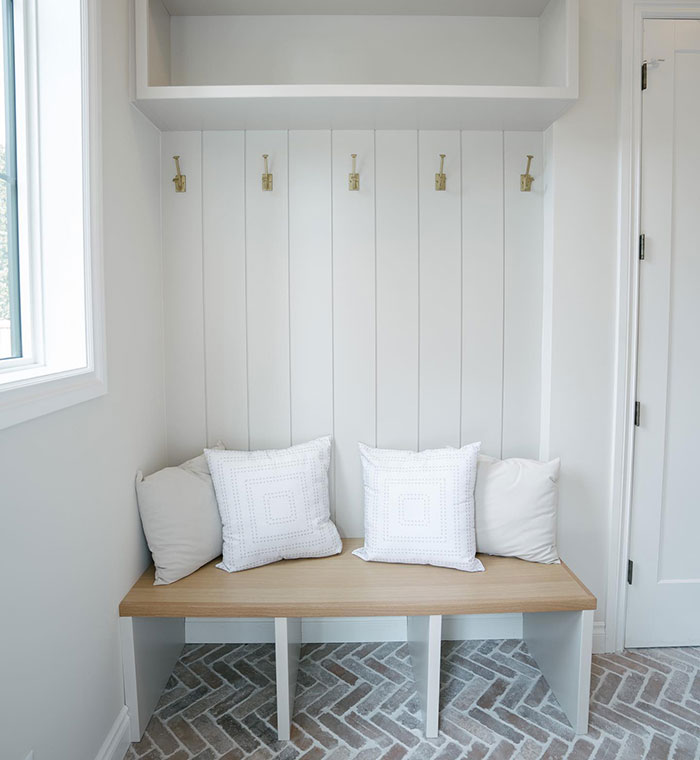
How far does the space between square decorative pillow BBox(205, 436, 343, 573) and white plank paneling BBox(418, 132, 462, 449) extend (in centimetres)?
53

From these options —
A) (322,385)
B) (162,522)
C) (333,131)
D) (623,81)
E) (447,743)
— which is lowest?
(447,743)

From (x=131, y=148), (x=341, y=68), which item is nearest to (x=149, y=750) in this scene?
(x=131, y=148)

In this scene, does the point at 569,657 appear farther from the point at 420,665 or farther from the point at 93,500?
the point at 93,500

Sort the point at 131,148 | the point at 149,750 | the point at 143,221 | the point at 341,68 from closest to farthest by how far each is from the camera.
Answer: the point at 149,750
the point at 131,148
the point at 143,221
the point at 341,68

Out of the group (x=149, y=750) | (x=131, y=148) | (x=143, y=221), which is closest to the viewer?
(x=149, y=750)

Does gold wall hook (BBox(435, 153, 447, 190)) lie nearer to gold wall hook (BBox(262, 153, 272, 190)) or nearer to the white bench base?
gold wall hook (BBox(262, 153, 272, 190))

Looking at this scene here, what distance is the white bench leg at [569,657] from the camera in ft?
6.12

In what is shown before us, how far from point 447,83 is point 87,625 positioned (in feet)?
7.44

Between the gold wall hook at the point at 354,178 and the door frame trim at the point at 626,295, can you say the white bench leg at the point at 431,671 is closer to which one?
the door frame trim at the point at 626,295

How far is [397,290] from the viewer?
2326mm

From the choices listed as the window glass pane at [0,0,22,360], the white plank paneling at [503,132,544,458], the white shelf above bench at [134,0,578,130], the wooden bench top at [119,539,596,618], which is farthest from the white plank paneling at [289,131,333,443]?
the window glass pane at [0,0,22,360]

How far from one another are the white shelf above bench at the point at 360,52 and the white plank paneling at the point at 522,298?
0.15m

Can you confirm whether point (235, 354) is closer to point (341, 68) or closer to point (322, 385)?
point (322, 385)

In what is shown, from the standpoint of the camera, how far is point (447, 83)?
2283mm
